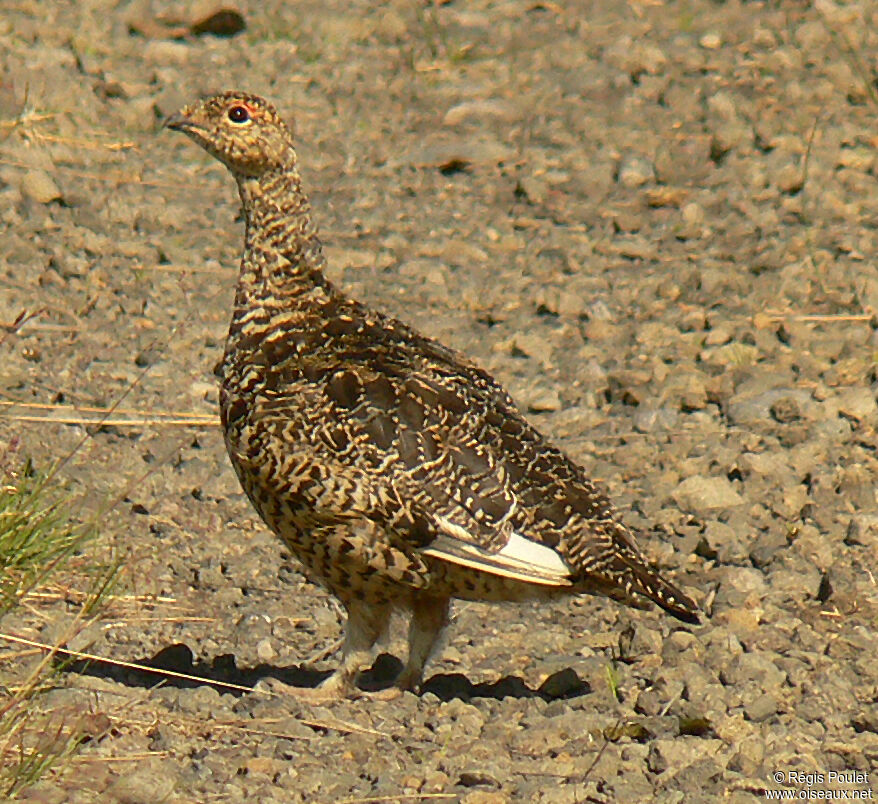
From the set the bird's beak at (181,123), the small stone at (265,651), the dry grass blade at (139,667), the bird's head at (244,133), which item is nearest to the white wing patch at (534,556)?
the dry grass blade at (139,667)

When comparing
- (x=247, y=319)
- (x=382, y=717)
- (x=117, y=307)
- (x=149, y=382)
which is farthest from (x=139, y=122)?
(x=382, y=717)

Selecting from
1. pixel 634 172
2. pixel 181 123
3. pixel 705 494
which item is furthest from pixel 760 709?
pixel 634 172

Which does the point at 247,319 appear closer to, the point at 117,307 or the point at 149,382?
the point at 149,382

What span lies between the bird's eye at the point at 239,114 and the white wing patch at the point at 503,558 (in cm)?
168

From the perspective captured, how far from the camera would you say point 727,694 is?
4910mm

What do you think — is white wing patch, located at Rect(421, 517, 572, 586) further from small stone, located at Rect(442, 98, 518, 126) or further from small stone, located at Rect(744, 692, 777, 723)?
small stone, located at Rect(442, 98, 518, 126)

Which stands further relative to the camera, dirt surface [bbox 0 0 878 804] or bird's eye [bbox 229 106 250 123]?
bird's eye [bbox 229 106 250 123]

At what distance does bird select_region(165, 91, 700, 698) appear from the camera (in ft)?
15.8

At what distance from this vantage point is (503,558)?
476cm

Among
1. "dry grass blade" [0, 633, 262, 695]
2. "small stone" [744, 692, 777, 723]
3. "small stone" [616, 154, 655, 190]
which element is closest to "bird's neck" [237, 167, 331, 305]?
"dry grass blade" [0, 633, 262, 695]

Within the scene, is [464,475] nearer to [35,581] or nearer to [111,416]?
[35,581]

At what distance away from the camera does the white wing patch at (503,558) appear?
187 inches

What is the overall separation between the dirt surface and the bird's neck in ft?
1.17

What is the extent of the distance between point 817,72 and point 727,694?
6.21 metres
